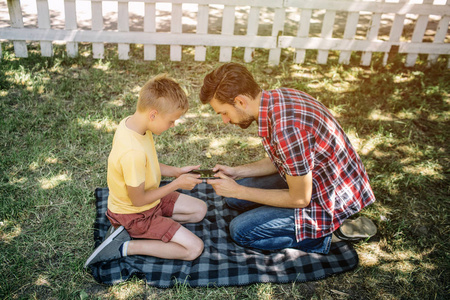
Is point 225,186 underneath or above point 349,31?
underneath

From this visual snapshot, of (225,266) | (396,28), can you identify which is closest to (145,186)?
(225,266)

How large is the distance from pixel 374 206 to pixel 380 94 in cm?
222

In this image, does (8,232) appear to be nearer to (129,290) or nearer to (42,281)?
(42,281)

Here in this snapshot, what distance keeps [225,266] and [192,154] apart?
1.48 metres

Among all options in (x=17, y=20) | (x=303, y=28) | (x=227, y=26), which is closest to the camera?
(x=17, y=20)

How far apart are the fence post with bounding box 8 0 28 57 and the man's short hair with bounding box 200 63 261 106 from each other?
387cm

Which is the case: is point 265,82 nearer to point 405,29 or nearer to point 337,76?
point 337,76

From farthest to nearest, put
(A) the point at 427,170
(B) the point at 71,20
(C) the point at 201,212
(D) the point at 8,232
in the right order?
(B) the point at 71,20 → (A) the point at 427,170 → (C) the point at 201,212 → (D) the point at 8,232

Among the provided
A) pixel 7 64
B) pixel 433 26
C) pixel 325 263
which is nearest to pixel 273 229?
pixel 325 263

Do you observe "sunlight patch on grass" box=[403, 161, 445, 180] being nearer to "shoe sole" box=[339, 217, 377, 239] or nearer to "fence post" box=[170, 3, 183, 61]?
"shoe sole" box=[339, 217, 377, 239]

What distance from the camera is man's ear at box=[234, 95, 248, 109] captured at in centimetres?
232

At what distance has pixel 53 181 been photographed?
3332 millimetres

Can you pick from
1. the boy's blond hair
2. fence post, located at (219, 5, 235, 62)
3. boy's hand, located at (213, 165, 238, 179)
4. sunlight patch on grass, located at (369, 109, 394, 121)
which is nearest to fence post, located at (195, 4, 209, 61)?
fence post, located at (219, 5, 235, 62)

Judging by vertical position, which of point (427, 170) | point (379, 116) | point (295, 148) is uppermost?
point (295, 148)
